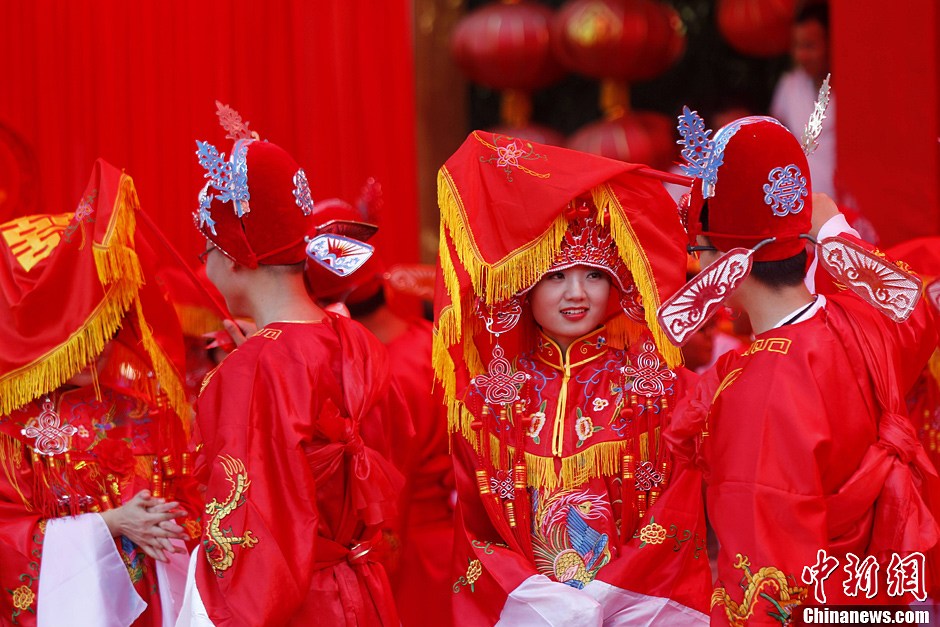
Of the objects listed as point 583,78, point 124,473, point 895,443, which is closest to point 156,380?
point 124,473

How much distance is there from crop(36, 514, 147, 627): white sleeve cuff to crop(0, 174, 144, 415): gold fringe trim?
12.2 inches

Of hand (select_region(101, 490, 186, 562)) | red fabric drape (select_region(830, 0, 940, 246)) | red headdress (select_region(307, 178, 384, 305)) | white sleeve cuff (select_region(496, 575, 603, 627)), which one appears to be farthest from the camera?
red fabric drape (select_region(830, 0, 940, 246))

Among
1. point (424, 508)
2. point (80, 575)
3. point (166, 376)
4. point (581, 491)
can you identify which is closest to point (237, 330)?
point (166, 376)

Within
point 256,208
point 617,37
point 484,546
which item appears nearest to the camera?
point 484,546

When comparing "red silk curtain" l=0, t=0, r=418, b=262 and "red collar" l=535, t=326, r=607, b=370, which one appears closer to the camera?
"red collar" l=535, t=326, r=607, b=370

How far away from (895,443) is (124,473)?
5.78ft

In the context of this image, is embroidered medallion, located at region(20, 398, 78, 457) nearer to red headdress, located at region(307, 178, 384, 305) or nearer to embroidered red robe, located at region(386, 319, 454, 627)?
red headdress, located at region(307, 178, 384, 305)

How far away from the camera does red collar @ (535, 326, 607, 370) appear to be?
9.31 ft

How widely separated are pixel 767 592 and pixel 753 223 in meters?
0.66

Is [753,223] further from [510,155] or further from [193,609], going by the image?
[193,609]

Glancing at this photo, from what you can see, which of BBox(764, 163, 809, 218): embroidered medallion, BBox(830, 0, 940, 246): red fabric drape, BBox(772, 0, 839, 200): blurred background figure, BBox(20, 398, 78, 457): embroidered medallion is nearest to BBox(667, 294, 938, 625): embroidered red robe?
BBox(764, 163, 809, 218): embroidered medallion

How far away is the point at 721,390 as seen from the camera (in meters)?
2.33

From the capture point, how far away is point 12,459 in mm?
2959

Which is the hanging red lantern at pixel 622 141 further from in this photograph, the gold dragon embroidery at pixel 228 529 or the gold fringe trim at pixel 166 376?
the gold dragon embroidery at pixel 228 529
